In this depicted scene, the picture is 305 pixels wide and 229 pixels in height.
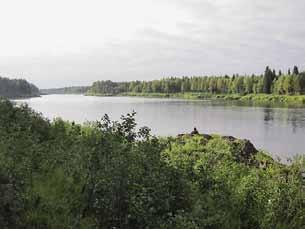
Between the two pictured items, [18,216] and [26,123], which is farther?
[26,123]

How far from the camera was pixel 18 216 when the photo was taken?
6.00m

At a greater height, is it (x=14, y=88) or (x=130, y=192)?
(x=14, y=88)

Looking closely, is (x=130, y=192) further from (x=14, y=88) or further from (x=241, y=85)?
(x=14, y=88)

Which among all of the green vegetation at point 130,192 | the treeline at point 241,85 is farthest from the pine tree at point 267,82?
the green vegetation at point 130,192

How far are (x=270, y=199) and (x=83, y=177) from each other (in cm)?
333

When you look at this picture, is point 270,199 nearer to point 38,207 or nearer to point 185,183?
point 185,183

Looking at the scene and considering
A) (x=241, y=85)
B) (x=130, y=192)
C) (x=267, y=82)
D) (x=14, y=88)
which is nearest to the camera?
(x=130, y=192)

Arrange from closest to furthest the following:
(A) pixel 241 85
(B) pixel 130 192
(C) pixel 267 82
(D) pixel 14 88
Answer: (B) pixel 130 192
(C) pixel 267 82
(A) pixel 241 85
(D) pixel 14 88

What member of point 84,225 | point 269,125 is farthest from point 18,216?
point 269,125

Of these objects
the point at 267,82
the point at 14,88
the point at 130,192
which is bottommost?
the point at 130,192

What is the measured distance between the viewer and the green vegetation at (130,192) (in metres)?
6.06

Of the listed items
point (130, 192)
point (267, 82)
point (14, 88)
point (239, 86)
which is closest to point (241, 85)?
point (239, 86)

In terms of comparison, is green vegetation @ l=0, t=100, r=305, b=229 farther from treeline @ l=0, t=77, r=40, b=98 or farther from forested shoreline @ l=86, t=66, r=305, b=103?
treeline @ l=0, t=77, r=40, b=98

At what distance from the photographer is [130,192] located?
6195mm
